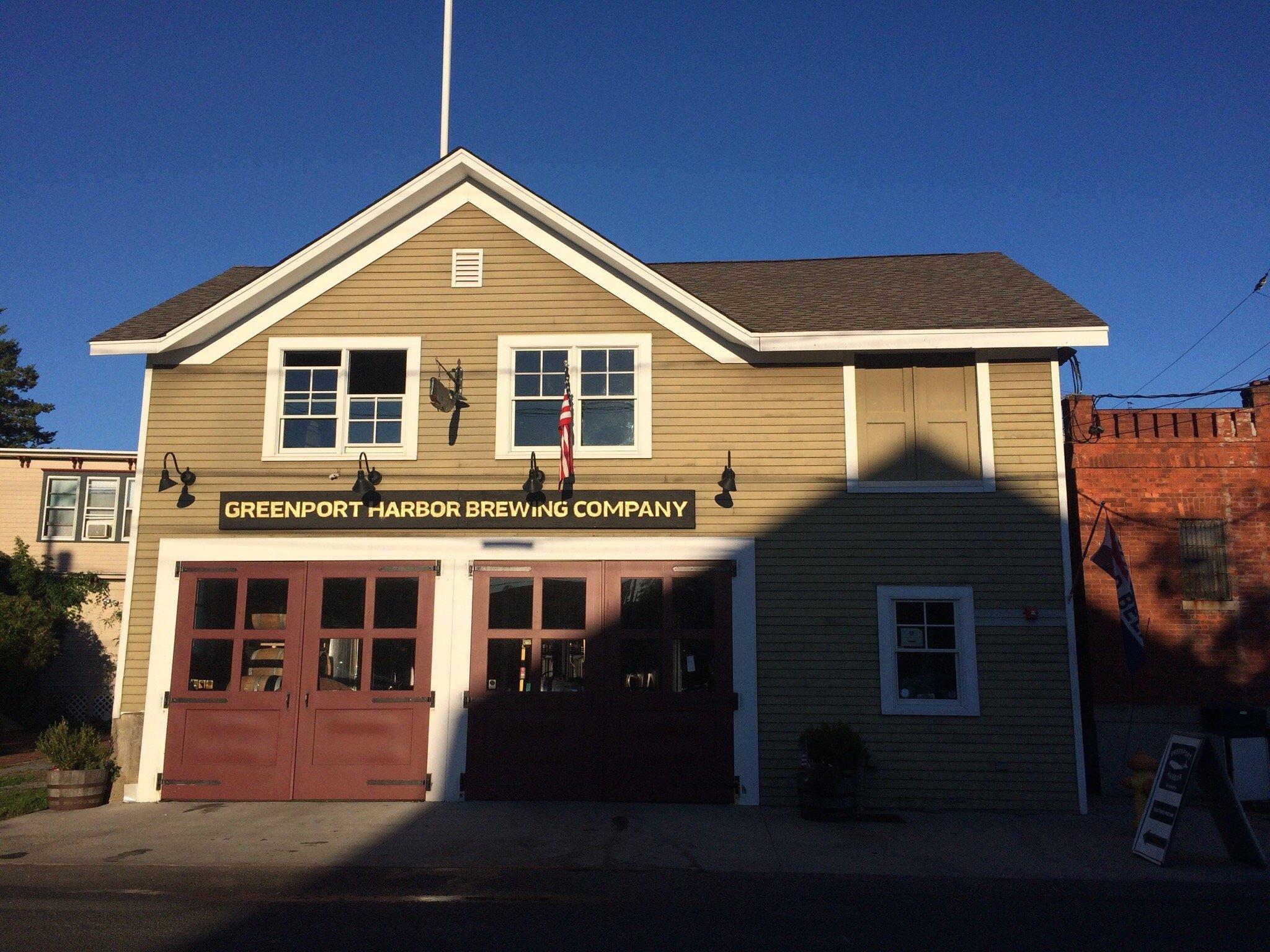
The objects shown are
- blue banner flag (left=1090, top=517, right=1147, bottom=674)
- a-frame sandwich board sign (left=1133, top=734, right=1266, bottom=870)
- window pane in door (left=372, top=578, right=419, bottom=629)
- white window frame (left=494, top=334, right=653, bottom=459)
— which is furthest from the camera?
white window frame (left=494, top=334, right=653, bottom=459)

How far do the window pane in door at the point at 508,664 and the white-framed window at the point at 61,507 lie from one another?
18410 millimetres

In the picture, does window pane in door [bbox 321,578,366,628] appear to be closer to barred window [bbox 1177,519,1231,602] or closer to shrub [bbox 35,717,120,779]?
shrub [bbox 35,717,120,779]

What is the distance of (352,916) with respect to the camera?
7273mm

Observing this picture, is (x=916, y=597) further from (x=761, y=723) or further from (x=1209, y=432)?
(x=1209, y=432)

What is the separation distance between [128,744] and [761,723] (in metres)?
7.61

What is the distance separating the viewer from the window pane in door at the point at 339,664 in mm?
12164

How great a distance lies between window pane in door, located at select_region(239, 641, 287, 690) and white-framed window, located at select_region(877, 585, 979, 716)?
24.0ft

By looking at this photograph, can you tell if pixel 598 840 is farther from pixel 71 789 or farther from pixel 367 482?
pixel 71 789

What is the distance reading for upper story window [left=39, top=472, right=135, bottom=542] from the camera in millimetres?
25547

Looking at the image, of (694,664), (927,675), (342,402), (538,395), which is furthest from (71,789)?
(927,675)

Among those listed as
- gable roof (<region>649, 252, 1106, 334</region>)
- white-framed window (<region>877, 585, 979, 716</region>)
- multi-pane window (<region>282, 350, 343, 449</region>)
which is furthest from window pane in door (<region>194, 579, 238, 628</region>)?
white-framed window (<region>877, 585, 979, 716</region>)

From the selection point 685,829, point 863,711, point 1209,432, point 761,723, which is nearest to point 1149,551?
point 1209,432

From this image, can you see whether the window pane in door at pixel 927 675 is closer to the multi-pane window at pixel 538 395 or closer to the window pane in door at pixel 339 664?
the multi-pane window at pixel 538 395

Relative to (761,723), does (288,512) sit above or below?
above
